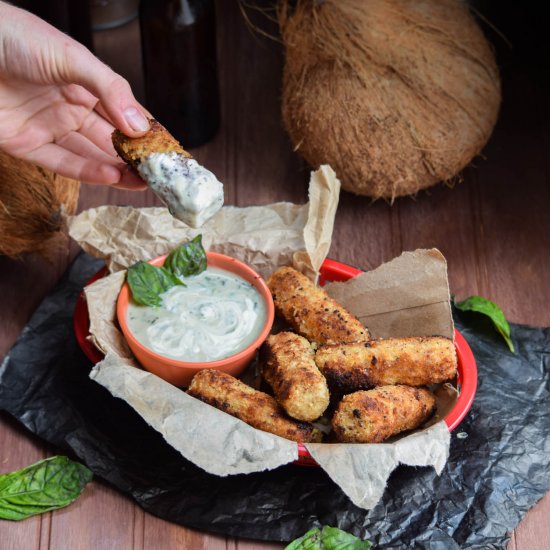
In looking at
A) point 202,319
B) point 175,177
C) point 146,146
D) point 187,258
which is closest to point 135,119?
point 146,146

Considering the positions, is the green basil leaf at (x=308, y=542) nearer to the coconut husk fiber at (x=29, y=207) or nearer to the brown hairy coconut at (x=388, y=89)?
the coconut husk fiber at (x=29, y=207)

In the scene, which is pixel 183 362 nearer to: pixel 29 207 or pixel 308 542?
pixel 308 542

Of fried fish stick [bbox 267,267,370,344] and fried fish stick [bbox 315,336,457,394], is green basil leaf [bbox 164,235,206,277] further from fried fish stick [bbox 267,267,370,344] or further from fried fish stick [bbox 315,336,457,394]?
fried fish stick [bbox 315,336,457,394]

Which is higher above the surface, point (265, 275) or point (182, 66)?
point (182, 66)

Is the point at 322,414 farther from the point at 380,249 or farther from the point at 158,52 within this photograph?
the point at 158,52

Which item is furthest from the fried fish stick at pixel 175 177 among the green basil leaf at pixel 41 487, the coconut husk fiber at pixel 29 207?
the green basil leaf at pixel 41 487

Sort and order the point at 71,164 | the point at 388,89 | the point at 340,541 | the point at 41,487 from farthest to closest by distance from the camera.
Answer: the point at 388,89
the point at 71,164
the point at 41,487
the point at 340,541

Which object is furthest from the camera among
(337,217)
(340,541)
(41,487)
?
(337,217)
